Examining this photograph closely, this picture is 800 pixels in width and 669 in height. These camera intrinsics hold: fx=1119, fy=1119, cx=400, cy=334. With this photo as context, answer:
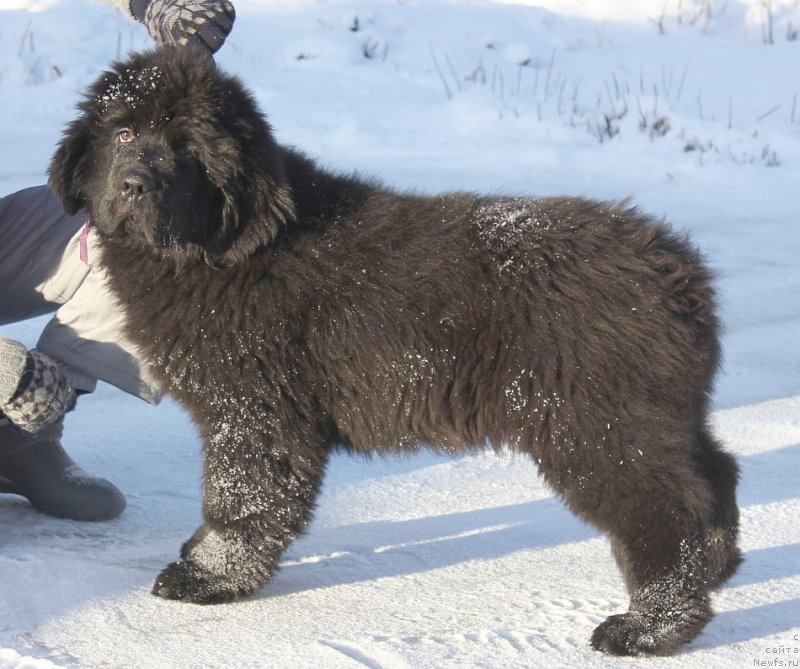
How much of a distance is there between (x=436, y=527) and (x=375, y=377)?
0.84 metres

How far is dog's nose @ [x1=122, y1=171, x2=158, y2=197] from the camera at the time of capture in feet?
9.73

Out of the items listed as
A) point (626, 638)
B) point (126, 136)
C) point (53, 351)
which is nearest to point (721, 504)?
point (626, 638)

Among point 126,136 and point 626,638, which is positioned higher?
point 126,136

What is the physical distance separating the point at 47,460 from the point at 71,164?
1.05m

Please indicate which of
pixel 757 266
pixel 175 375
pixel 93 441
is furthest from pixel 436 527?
pixel 757 266

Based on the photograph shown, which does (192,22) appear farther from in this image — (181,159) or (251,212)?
(251,212)

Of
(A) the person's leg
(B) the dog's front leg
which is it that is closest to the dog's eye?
(A) the person's leg

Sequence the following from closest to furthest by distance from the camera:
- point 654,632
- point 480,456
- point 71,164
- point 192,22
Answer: point 654,632 < point 71,164 < point 192,22 < point 480,456

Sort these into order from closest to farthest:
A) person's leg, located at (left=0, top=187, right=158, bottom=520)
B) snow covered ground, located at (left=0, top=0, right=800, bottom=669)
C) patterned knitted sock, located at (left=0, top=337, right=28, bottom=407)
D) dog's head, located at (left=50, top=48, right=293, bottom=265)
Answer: snow covered ground, located at (left=0, top=0, right=800, bottom=669)
dog's head, located at (left=50, top=48, right=293, bottom=265)
patterned knitted sock, located at (left=0, top=337, right=28, bottom=407)
person's leg, located at (left=0, top=187, right=158, bottom=520)

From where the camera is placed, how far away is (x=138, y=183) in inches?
117

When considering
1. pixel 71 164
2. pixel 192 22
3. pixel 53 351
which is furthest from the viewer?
pixel 53 351

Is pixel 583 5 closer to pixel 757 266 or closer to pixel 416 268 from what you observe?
pixel 757 266

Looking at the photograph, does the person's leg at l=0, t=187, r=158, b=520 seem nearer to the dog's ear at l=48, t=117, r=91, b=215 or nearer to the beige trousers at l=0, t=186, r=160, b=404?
the beige trousers at l=0, t=186, r=160, b=404

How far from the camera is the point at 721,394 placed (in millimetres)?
4832
